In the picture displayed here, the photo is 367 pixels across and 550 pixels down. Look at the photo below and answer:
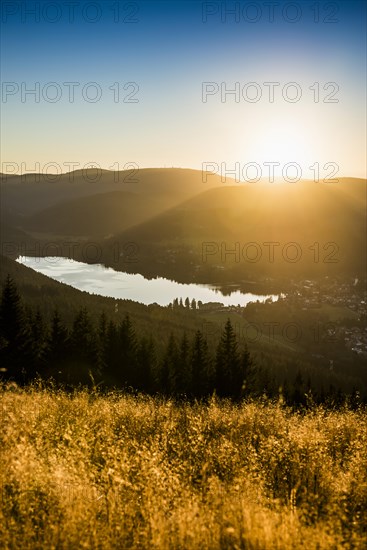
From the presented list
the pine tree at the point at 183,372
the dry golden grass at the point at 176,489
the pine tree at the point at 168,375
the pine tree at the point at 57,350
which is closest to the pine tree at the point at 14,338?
the pine tree at the point at 57,350

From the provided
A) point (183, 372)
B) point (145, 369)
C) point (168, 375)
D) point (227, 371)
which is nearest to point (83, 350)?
point (145, 369)

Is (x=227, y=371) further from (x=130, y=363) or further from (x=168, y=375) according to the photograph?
(x=130, y=363)

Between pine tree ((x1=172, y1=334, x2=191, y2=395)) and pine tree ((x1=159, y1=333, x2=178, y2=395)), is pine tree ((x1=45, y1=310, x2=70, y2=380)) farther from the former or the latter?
pine tree ((x1=172, y1=334, x2=191, y2=395))

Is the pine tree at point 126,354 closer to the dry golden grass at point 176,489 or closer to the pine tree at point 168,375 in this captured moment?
the pine tree at point 168,375

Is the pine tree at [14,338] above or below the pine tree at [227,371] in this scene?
above

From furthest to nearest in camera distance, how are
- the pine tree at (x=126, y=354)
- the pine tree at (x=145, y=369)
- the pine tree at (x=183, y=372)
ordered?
the pine tree at (x=126, y=354), the pine tree at (x=183, y=372), the pine tree at (x=145, y=369)

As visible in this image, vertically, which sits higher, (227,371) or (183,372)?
(227,371)

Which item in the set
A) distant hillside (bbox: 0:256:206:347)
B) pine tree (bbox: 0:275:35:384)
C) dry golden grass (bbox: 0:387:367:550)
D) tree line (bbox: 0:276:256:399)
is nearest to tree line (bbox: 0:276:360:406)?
tree line (bbox: 0:276:256:399)

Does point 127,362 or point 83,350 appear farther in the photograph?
point 127,362
